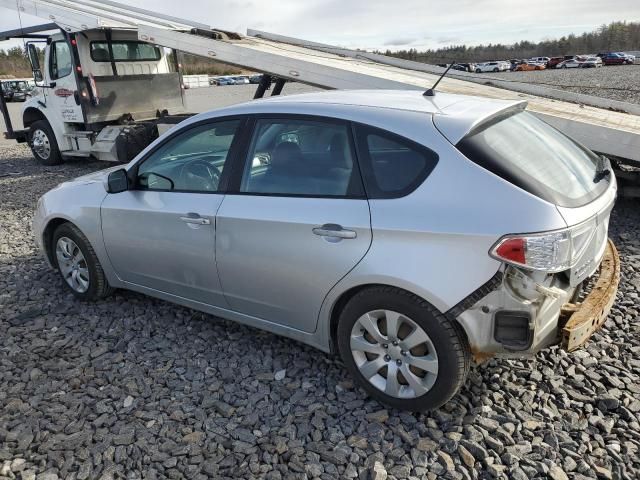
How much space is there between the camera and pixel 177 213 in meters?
3.44

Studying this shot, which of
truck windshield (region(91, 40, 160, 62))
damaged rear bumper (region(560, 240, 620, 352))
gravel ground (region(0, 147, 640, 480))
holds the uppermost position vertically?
truck windshield (region(91, 40, 160, 62))

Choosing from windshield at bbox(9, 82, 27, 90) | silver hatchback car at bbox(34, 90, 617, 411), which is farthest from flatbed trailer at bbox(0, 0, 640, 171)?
windshield at bbox(9, 82, 27, 90)

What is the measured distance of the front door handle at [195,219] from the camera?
329 centimetres

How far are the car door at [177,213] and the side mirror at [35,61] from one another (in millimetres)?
7828

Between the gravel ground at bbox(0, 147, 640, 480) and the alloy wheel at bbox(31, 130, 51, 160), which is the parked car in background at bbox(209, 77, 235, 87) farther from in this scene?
the gravel ground at bbox(0, 147, 640, 480)

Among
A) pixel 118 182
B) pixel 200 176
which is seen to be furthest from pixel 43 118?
pixel 200 176

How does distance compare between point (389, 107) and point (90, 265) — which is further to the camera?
point (90, 265)

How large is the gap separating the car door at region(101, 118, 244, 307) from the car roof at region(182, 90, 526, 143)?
8.3 inches

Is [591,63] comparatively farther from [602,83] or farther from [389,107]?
[389,107]

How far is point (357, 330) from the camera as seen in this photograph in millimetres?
2873

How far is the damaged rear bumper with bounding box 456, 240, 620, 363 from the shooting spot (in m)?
2.41

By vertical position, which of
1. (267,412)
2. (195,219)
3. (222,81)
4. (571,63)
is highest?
(195,219)

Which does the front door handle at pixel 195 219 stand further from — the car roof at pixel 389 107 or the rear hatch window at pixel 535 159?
the rear hatch window at pixel 535 159

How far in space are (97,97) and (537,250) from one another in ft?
31.0
